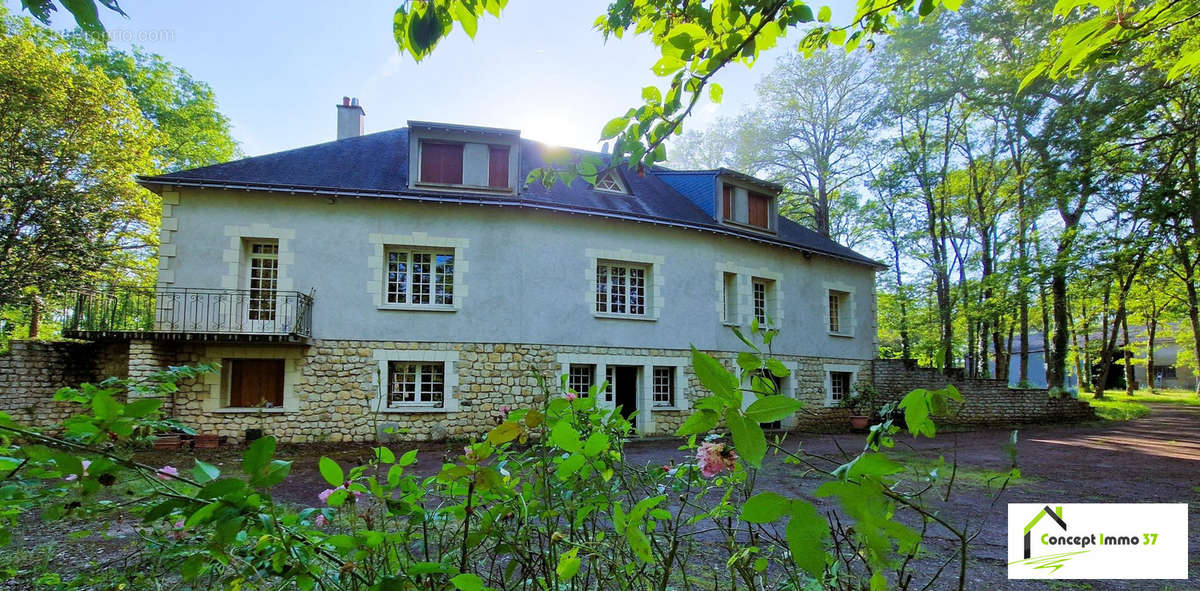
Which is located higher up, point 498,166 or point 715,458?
point 498,166

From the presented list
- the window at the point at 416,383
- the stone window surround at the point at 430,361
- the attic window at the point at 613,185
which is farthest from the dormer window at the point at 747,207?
the window at the point at 416,383

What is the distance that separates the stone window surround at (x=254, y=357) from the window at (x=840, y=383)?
12.8 metres

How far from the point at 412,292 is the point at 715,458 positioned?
407 inches

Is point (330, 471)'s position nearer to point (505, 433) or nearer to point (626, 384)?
point (505, 433)

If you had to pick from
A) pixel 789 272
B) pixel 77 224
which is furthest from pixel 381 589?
pixel 77 224

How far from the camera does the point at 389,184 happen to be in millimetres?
10867

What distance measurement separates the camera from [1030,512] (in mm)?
1714

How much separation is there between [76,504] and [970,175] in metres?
24.2

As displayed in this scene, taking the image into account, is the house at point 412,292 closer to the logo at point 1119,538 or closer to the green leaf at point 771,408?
the logo at point 1119,538

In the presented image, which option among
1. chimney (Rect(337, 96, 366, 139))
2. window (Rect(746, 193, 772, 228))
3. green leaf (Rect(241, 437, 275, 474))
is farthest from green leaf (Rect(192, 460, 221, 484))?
chimney (Rect(337, 96, 366, 139))

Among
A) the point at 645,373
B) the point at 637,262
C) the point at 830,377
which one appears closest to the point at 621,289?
the point at 637,262

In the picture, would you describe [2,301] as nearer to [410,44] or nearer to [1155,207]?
[410,44]

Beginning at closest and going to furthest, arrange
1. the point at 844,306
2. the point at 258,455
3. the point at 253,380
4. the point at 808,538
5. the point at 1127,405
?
the point at 808,538, the point at 258,455, the point at 253,380, the point at 844,306, the point at 1127,405

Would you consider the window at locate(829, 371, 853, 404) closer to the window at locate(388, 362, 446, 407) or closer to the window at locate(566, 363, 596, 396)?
the window at locate(566, 363, 596, 396)
